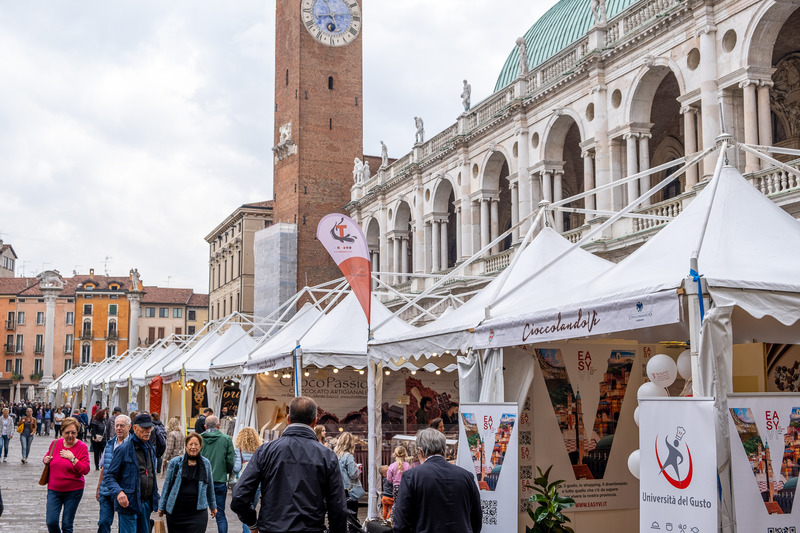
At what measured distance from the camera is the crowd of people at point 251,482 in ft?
→ 18.8

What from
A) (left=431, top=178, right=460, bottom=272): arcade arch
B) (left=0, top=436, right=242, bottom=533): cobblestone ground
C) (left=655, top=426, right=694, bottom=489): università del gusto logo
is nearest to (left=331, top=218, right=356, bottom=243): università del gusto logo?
(left=0, top=436, right=242, bottom=533): cobblestone ground

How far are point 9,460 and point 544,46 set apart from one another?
76.8ft

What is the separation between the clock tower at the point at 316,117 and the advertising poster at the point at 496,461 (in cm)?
3689

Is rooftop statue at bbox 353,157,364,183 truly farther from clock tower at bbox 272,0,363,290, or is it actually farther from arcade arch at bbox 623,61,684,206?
arcade arch at bbox 623,61,684,206

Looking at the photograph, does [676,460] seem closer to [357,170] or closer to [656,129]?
[656,129]

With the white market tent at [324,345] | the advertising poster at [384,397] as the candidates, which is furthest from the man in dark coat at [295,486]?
the advertising poster at [384,397]

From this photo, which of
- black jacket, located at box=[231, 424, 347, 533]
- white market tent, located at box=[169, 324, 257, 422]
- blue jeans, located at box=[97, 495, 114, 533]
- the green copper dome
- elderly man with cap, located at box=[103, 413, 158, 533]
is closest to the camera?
black jacket, located at box=[231, 424, 347, 533]

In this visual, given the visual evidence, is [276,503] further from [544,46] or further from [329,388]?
[544,46]

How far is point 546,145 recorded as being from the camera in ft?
89.9

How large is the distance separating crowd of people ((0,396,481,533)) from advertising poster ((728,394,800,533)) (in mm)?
1752

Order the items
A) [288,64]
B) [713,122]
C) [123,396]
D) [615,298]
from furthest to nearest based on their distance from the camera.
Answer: [288,64], [123,396], [713,122], [615,298]

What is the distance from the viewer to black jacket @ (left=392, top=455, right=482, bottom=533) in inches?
231

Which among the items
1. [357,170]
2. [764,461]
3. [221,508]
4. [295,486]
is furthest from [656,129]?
[295,486]

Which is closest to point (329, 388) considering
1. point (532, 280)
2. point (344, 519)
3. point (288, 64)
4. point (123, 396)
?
point (532, 280)
